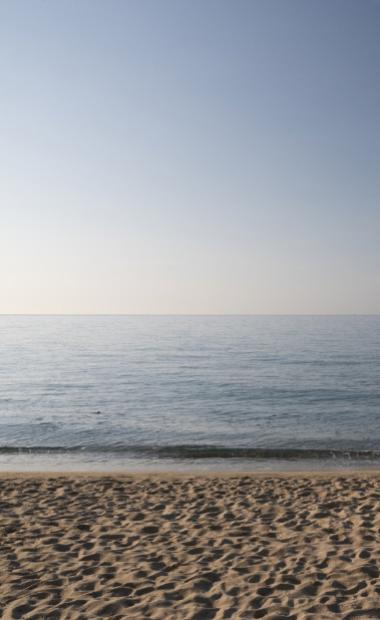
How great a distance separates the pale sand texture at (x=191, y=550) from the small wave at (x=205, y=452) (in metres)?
4.38

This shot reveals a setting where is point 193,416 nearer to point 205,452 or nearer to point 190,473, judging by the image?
point 205,452

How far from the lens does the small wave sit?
16359 mm

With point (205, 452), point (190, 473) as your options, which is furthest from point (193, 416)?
point (190, 473)

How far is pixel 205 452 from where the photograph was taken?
16969 millimetres

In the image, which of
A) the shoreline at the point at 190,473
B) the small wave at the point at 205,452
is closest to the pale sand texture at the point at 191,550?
the shoreline at the point at 190,473

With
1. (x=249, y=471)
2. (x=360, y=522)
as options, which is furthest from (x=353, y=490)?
(x=249, y=471)

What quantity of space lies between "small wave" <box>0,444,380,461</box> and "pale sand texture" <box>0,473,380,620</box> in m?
4.38

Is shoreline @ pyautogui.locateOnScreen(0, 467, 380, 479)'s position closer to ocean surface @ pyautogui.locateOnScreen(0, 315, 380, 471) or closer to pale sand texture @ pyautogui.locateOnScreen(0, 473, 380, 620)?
ocean surface @ pyautogui.locateOnScreen(0, 315, 380, 471)

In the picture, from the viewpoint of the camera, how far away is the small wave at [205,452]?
644 inches

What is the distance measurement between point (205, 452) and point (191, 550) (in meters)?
9.38

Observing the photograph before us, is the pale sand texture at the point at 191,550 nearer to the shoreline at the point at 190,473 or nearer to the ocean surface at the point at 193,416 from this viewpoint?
the shoreline at the point at 190,473

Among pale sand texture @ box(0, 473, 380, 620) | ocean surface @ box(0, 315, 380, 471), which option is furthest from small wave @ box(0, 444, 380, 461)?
pale sand texture @ box(0, 473, 380, 620)

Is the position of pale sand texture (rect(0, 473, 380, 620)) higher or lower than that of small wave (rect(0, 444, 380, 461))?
higher

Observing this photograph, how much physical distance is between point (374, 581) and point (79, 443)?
47.4 feet
